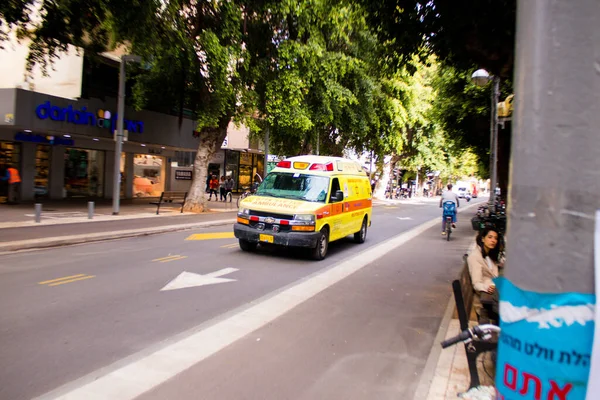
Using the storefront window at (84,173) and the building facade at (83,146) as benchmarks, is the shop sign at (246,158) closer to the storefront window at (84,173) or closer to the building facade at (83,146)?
the building facade at (83,146)

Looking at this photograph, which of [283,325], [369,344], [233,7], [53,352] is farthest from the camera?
[233,7]

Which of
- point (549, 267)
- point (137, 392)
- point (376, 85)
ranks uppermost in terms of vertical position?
point (376, 85)

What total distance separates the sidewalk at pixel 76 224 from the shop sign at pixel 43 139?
10.5ft

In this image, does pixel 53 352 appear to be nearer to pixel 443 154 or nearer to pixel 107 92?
pixel 107 92

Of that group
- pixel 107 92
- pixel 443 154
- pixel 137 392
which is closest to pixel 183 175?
pixel 107 92

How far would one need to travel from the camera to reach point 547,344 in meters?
1.47

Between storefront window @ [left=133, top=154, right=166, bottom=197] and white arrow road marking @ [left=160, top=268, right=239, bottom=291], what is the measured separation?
2088cm

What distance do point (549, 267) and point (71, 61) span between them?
832 inches

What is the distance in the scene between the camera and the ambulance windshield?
35.2 feet

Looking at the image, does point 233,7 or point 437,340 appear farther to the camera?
point 233,7

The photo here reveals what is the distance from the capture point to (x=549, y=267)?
1.45 m

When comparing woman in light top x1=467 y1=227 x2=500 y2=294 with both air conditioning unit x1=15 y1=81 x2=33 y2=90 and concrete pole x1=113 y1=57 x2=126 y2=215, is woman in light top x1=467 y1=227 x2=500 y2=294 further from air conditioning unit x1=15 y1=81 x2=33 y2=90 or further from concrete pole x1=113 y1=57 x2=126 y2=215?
air conditioning unit x1=15 y1=81 x2=33 y2=90

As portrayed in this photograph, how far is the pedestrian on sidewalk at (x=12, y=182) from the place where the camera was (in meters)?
19.0

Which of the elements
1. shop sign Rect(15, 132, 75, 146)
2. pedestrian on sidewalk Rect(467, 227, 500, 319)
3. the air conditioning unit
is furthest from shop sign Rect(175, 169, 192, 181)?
pedestrian on sidewalk Rect(467, 227, 500, 319)
